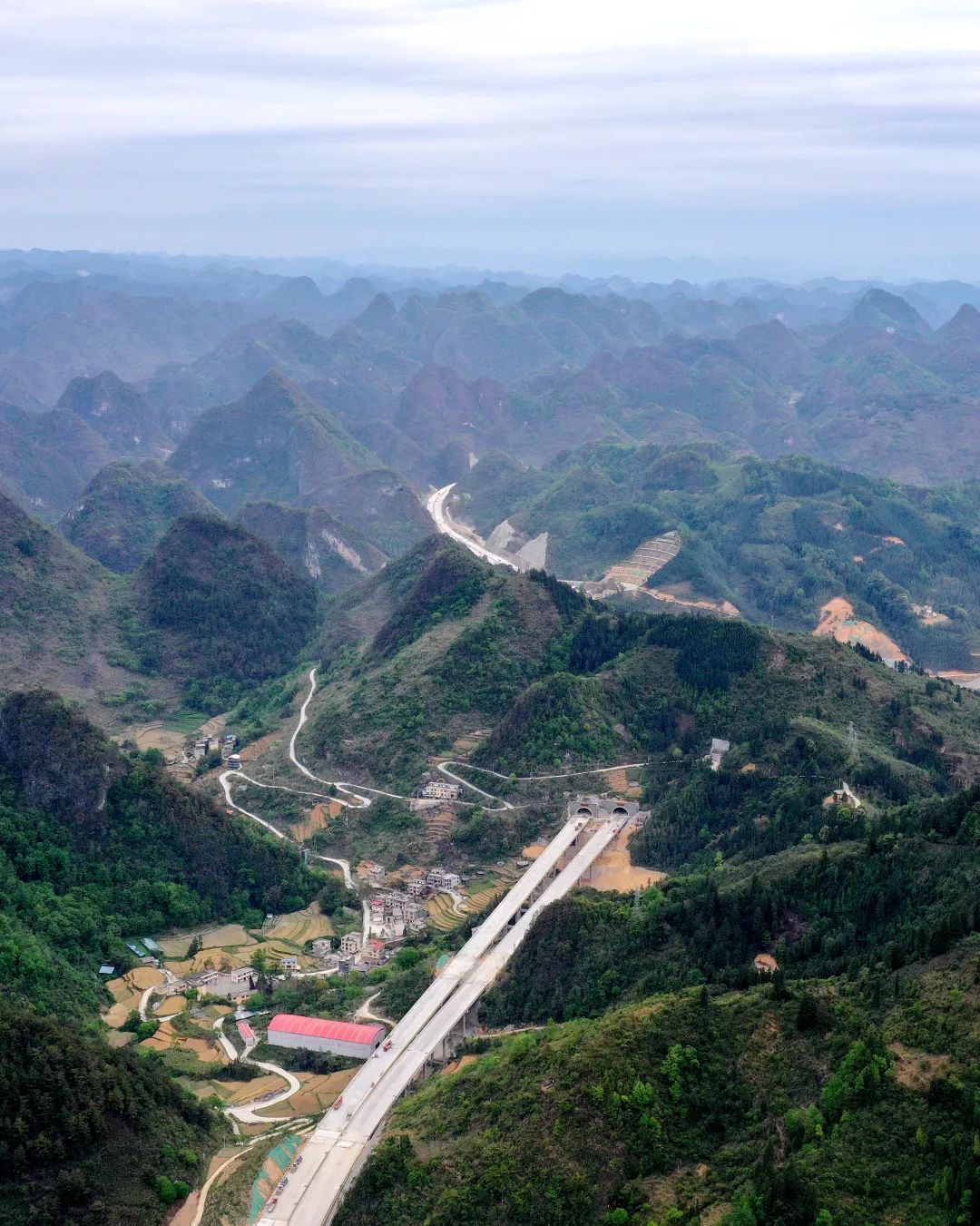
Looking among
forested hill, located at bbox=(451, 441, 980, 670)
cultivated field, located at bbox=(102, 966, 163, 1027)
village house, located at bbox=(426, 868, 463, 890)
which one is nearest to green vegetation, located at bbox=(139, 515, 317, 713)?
forested hill, located at bbox=(451, 441, 980, 670)

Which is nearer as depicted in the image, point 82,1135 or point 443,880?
point 82,1135

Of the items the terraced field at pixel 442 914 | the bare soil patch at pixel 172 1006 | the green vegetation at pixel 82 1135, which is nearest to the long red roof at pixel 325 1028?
the bare soil patch at pixel 172 1006

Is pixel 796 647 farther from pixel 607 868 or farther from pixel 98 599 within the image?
pixel 98 599

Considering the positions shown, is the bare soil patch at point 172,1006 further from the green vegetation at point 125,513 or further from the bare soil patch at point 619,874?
the green vegetation at point 125,513

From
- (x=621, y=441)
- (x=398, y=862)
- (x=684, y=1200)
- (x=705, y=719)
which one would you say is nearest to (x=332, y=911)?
(x=398, y=862)

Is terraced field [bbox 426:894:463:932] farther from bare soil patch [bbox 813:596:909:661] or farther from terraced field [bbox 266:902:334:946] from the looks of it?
bare soil patch [bbox 813:596:909:661]

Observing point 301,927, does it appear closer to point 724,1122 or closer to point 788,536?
point 724,1122

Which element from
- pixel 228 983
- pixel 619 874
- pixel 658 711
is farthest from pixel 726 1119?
pixel 658 711
